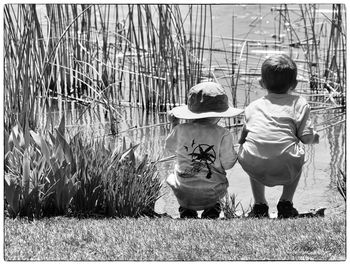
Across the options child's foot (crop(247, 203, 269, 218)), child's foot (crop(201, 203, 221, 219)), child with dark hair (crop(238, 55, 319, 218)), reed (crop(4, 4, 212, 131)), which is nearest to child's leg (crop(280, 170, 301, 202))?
child with dark hair (crop(238, 55, 319, 218))

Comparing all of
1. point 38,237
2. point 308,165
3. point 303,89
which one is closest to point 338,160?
point 308,165

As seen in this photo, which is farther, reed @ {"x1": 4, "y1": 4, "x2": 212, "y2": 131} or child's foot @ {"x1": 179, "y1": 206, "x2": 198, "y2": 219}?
reed @ {"x1": 4, "y1": 4, "x2": 212, "y2": 131}

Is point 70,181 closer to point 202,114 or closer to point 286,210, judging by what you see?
point 202,114

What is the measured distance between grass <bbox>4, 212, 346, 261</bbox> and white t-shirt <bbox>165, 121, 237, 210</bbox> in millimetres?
420

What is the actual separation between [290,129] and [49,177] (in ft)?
5.03

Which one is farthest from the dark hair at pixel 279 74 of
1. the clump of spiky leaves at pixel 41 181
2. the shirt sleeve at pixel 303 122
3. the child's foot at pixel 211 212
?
the clump of spiky leaves at pixel 41 181

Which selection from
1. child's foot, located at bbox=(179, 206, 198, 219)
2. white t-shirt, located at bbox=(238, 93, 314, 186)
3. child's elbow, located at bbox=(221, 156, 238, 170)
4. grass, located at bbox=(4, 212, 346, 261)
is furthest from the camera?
child's foot, located at bbox=(179, 206, 198, 219)

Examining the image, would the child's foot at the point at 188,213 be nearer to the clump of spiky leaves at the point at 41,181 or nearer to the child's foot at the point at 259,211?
the child's foot at the point at 259,211

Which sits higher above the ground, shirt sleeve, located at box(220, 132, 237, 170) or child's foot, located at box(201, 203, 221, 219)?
shirt sleeve, located at box(220, 132, 237, 170)

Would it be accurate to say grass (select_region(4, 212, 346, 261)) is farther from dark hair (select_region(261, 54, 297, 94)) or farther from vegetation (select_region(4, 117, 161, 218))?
dark hair (select_region(261, 54, 297, 94))

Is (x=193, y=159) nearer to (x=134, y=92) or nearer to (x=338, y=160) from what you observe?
(x=338, y=160)

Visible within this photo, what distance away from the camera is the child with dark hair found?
197 inches

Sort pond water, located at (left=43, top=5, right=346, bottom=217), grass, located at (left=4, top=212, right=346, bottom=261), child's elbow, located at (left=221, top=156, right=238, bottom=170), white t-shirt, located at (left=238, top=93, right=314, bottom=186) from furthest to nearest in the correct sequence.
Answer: pond water, located at (left=43, top=5, right=346, bottom=217) < child's elbow, located at (left=221, top=156, right=238, bottom=170) < white t-shirt, located at (left=238, top=93, right=314, bottom=186) < grass, located at (left=4, top=212, right=346, bottom=261)

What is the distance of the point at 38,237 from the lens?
4426 mm
